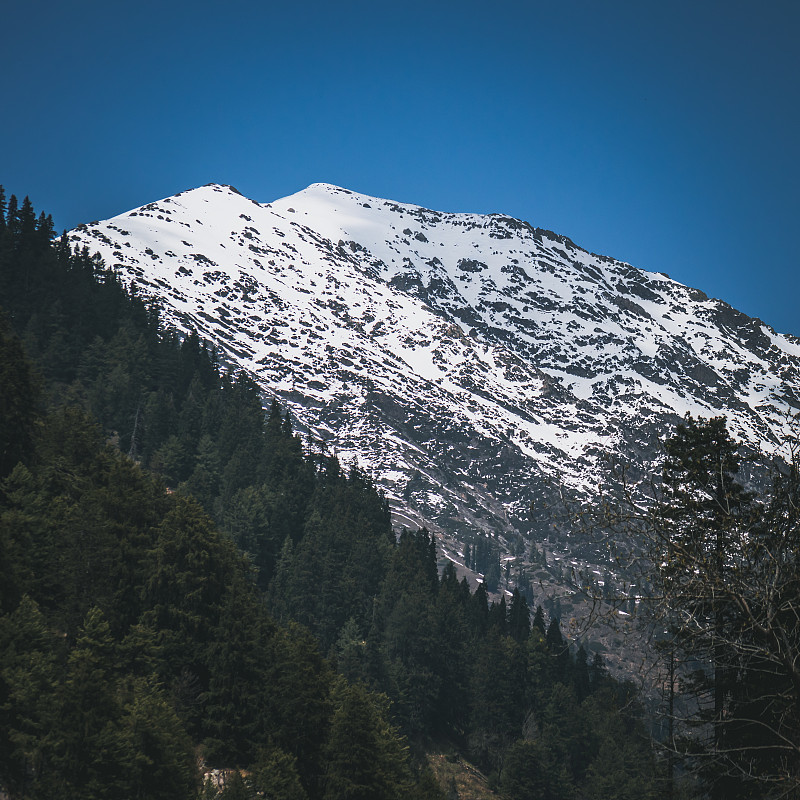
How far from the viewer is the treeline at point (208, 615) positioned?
38781 mm

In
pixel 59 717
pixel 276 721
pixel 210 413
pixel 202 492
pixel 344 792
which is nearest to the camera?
pixel 59 717

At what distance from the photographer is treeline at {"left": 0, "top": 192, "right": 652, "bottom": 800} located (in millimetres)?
38781

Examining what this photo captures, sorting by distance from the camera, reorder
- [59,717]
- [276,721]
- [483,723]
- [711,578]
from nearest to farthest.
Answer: [711,578] < [59,717] < [276,721] < [483,723]

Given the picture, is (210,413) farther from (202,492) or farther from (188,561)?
(188,561)

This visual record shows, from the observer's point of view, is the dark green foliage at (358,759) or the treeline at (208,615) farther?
the dark green foliage at (358,759)

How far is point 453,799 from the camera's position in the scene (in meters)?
79.4

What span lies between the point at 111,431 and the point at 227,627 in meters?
69.6

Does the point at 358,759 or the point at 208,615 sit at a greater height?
the point at 208,615

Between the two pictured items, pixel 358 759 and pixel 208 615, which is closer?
pixel 358 759

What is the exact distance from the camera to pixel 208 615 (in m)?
64.3

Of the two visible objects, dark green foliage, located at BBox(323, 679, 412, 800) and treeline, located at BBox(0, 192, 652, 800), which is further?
dark green foliage, located at BBox(323, 679, 412, 800)

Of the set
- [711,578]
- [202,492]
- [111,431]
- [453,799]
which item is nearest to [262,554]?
[202,492]

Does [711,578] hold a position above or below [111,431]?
below

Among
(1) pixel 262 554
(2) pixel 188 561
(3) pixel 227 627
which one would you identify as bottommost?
(3) pixel 227 627
